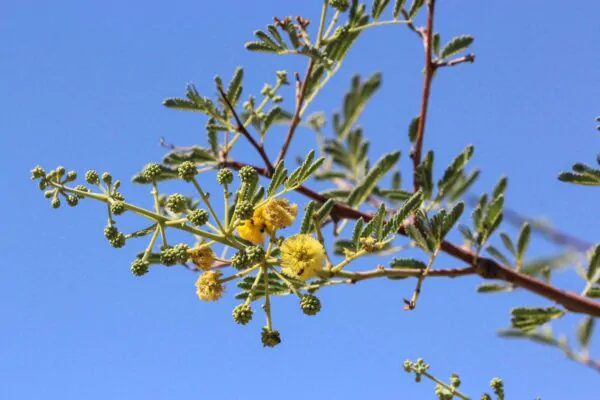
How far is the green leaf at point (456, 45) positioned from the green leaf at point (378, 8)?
0.36 m

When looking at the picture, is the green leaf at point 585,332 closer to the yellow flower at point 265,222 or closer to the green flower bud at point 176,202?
the yellow flower at point 265,222

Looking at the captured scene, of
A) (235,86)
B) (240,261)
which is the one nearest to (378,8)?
(235,86)

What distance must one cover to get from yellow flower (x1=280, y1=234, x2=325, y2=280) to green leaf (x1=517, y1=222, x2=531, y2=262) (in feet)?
3.75

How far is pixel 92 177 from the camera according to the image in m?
2.41

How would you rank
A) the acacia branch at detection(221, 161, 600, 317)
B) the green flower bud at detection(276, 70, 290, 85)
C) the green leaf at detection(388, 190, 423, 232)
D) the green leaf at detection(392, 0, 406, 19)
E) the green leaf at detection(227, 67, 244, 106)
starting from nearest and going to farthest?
1. the green leaf at detection(388, 190, 423, 232)
2. the acacia branch at detection(221, 161, 600, 317)
3. the green leaf at detection(392, 0, 406, 19)
4. the green leaf at detection(227, 67, 244, 106)
5. the green flower bud at detection(276, 70, 290, 85)

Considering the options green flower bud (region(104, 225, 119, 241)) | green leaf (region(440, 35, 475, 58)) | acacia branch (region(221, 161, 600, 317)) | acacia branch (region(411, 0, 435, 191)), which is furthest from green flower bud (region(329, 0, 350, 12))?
green flower bud (region(104, 225, 119, 241))

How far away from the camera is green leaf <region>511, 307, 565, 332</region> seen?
9.64 feet

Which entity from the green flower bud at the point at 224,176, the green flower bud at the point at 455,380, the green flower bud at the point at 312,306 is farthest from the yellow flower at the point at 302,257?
the green flower bud at the point at 455,380

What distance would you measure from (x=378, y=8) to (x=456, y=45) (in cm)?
42

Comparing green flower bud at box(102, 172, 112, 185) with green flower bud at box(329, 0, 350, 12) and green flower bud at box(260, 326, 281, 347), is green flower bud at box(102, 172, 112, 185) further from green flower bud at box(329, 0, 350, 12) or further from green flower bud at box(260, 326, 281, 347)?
green flower bud at box(329, 0, 350, 12)

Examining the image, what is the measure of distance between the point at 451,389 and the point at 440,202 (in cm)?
91

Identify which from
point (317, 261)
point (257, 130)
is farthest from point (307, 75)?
point (317, 261)

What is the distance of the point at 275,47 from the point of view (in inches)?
131

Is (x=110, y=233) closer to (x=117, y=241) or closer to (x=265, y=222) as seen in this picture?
(x=117, y=241)
